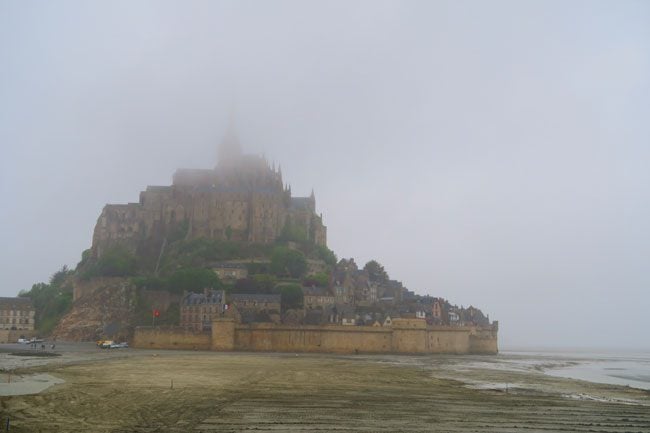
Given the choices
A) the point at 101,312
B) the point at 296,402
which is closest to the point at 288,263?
the point at 101,312

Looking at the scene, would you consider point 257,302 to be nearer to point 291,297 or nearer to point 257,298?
point 257,298

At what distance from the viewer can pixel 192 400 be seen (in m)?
23.8

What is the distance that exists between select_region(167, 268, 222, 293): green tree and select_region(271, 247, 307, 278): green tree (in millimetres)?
11075

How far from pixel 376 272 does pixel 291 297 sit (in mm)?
30129

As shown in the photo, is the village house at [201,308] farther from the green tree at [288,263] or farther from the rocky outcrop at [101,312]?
the green tree at [288,263]

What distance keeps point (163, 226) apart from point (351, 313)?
39251 mm

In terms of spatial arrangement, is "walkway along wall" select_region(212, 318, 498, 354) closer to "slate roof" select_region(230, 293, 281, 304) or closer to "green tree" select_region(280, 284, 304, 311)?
"slate roof" select_region(230, 293, 281, 304)

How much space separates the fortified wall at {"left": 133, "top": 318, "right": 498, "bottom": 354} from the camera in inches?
2552

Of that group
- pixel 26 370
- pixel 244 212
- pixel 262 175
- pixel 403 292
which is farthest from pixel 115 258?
pixel 26 370

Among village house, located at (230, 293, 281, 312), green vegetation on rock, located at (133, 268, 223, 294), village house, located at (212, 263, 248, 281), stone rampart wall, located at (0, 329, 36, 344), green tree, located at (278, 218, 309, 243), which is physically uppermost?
green tree, located at (278, 218, 309, 243)

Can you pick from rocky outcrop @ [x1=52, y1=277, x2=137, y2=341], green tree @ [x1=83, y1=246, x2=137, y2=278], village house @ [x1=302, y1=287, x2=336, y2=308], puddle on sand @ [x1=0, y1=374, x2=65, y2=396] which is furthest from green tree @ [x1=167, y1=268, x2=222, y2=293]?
puddle on sand @ [x1=0, y1=374, x2=65, y2=396]

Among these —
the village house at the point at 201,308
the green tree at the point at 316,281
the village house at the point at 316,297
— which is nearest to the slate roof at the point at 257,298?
the village house at the point at 201,308

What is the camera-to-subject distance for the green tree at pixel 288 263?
87500mm

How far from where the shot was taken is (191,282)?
7756 cm
